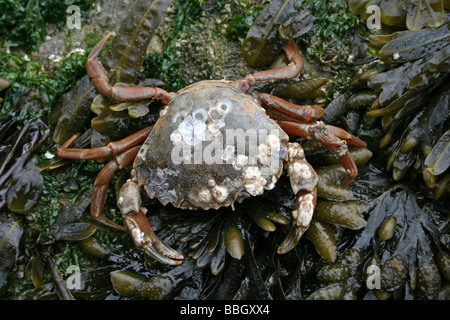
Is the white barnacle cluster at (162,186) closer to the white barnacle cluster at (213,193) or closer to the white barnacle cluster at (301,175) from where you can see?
the white barnacle cluster at (213,193)

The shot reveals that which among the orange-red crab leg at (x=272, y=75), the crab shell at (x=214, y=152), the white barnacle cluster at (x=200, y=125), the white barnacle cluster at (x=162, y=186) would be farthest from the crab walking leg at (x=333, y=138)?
the white barnacle cluster at (x=162, y=186)

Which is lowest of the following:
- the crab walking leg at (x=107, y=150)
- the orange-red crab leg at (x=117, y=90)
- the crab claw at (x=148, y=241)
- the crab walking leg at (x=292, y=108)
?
the crab claw at (x=148, y=241)

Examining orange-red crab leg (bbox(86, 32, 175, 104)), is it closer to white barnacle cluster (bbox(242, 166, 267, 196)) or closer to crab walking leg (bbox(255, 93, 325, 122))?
crab walking leg (bbox(255, 93, 325, 122))

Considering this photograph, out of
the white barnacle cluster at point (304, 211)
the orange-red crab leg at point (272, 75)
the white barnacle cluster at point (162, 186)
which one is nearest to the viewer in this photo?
the white barnacle cluster at point (304, 211)

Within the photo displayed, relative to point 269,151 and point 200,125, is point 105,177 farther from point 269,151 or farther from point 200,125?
point 269,151

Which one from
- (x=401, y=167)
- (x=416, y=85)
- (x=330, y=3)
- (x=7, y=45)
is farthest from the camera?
(x=7, y=45)

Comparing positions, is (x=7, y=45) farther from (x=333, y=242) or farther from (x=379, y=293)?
(x=379, y=293)

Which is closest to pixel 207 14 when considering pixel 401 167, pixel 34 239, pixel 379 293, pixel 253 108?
pixel 253 108
